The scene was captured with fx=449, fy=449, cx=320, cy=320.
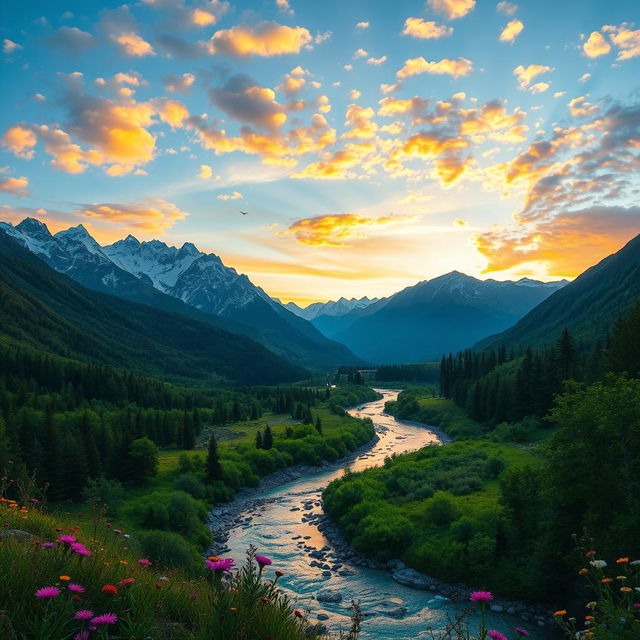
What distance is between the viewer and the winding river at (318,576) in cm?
3222

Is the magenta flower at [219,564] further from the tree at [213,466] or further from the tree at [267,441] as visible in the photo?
the tree at [267,441]

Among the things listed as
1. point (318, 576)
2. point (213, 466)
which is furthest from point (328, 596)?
point (213, 466)

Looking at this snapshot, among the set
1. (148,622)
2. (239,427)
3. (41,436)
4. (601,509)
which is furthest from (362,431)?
(148,622)

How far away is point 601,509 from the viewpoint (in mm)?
30078

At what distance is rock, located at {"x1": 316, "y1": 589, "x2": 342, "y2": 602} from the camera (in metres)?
35.8

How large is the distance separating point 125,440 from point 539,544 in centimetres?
5637

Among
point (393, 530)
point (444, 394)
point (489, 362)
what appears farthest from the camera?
point (444, 394)

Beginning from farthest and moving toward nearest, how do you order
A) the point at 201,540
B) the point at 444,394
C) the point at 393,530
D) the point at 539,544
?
the point at 444,394, the point at 201,540, the point at 393,530, the point at 539,544

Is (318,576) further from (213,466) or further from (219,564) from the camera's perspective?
(219,564)

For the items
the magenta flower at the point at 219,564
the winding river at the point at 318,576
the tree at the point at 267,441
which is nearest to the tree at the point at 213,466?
the winding river at the point at 318,576

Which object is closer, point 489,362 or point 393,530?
point 393,530

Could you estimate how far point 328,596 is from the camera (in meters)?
36.3

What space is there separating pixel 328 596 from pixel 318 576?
4572 mm

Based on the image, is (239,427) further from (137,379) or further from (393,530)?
(393,530)
